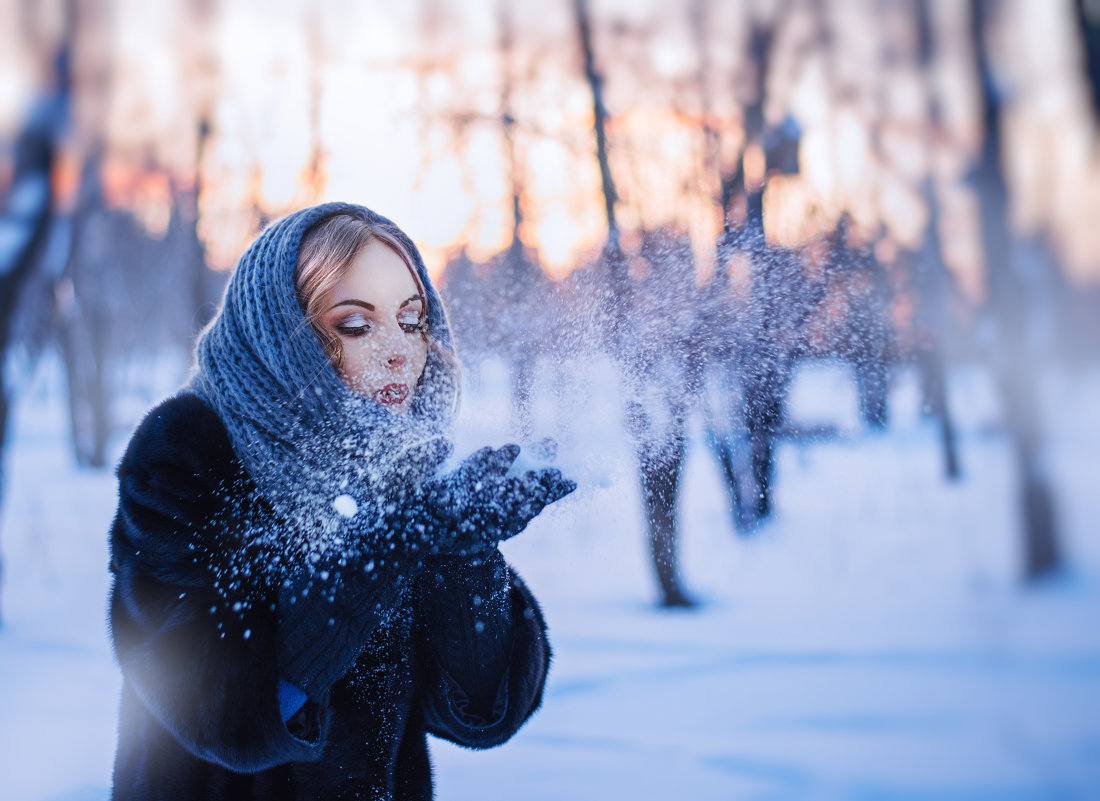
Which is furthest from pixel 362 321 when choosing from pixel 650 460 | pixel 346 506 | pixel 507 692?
pixel 650 460

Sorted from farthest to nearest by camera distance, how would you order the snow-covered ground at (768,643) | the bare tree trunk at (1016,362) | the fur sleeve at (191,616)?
the bare tree trunk at (1016,362)
the snow-covered ground at (768,643)
the fur sleeve at (191,616)

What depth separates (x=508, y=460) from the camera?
96 cm

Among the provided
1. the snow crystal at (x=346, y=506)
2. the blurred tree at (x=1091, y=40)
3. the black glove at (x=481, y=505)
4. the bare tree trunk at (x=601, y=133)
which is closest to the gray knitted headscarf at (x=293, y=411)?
the snow crystal at (x=346, y=506)

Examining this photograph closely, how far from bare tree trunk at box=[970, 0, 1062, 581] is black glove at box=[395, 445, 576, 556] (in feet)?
14.3

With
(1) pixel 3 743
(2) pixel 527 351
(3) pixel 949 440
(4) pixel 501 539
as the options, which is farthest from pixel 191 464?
(3) pixel 949 440

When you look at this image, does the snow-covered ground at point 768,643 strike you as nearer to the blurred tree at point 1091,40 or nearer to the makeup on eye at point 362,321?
the makeup on eye at point 362,321

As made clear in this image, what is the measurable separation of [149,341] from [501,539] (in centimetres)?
1867

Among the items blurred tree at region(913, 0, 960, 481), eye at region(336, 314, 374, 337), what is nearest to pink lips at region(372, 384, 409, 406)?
eye at region(336, 314, 374, 337)

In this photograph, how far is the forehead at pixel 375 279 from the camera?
1.16m

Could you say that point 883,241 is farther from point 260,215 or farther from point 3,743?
point 3,743

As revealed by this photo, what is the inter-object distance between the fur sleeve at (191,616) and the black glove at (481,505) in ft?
0.82

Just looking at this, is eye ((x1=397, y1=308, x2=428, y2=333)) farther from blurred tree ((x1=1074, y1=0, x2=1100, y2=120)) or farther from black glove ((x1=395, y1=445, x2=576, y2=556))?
blurred tree ((x1=1074, y1=0, x2=1100, y2=120))

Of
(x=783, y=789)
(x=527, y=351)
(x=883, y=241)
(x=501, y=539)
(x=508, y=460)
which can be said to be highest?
(x=883, y=241)

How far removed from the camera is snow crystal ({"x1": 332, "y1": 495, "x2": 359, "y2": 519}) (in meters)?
1.03
